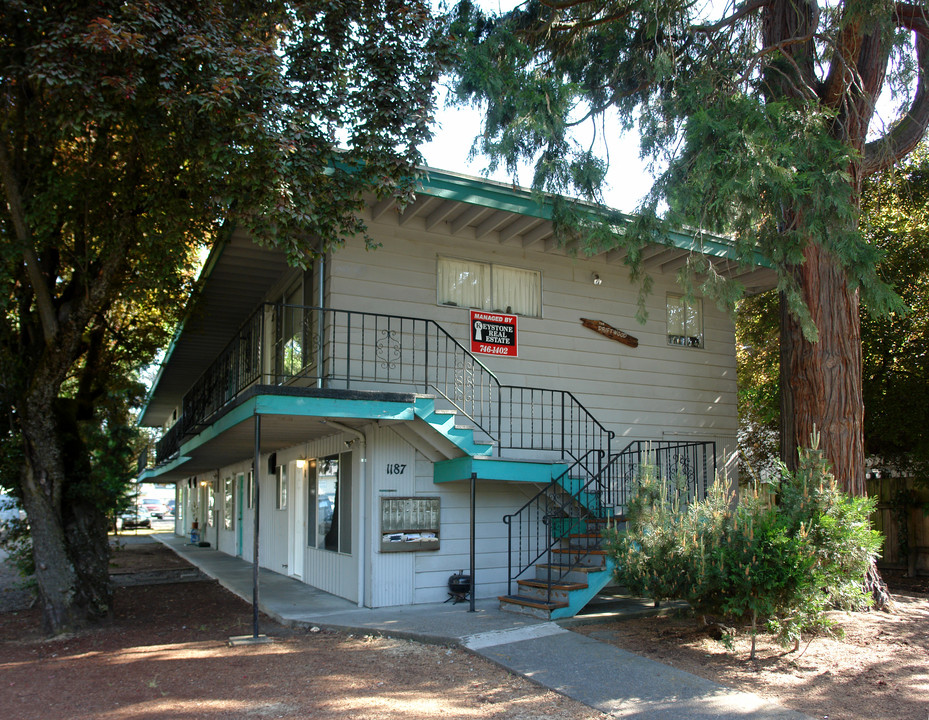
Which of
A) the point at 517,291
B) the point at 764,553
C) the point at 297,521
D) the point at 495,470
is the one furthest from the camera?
the point at 297,521

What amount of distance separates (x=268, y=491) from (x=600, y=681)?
10.0 meters

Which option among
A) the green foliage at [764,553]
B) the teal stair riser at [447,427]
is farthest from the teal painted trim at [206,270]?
the green foliage at [764,553]

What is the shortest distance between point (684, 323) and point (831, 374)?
363cm

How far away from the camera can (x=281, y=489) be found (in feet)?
46.1

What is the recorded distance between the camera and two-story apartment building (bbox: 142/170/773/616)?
953 cm

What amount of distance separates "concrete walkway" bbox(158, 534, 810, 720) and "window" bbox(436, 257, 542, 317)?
417 centimetres

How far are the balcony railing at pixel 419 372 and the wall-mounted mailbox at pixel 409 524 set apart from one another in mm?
1310

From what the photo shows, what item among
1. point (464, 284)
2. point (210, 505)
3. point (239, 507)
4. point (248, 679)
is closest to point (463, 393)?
Answer: point (464, 284)

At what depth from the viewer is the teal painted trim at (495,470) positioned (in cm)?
937

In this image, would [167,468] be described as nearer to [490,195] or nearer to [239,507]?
[239,507]

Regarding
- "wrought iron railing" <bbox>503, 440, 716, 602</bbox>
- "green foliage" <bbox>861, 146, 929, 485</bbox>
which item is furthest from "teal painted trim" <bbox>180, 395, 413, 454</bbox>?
"green foliage" <bbox>861, 146, 929, 485</bbox>

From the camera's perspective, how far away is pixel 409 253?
→ 10.5 meters

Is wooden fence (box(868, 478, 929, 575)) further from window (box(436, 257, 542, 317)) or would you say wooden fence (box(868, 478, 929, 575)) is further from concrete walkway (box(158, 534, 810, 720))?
window (box(436, 257, 542, 317))

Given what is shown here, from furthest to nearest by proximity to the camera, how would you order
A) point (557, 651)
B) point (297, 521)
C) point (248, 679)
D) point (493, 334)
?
point (297, 521), point (493, 334), point (557, 651), point (248, 679)
